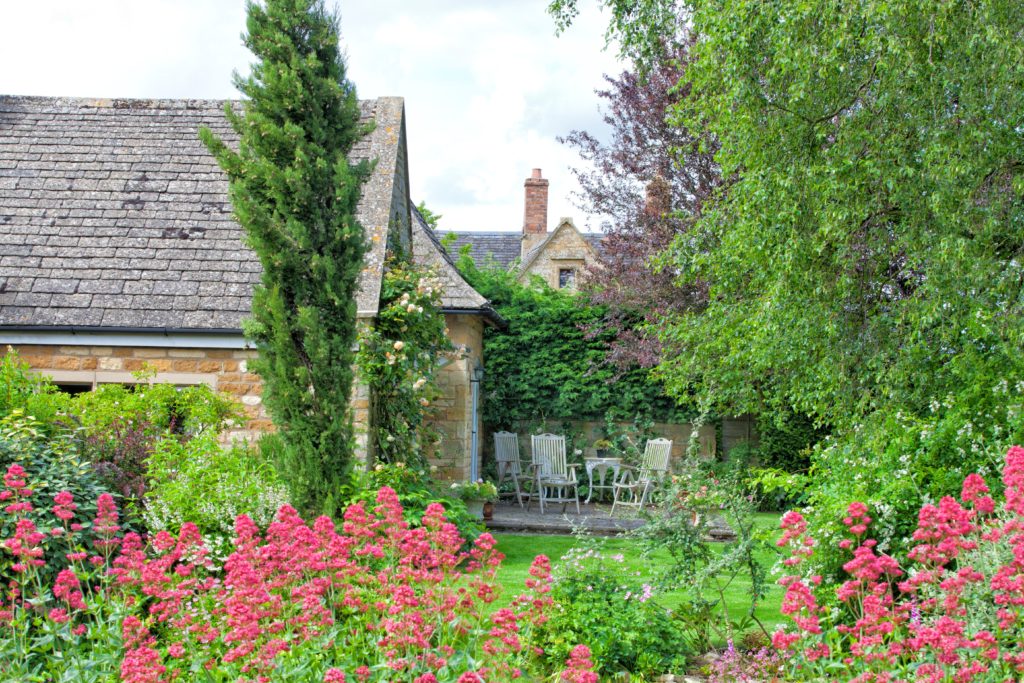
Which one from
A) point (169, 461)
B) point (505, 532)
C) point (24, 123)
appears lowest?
point (505, 532)

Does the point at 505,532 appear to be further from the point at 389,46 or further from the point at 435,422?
the point at 389,46

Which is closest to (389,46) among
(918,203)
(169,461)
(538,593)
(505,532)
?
(169,461)

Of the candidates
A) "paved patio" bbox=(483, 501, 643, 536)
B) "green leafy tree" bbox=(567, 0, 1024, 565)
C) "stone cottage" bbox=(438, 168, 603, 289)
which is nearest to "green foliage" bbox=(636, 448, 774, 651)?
"green leafy tree" bbox=(567, 0, 1024, 565)

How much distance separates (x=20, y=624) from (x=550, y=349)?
11.9 meters

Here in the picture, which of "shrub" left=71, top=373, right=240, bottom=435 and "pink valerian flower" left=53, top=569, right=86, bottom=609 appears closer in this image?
"pink valerian flower" left=53, top=569, right=86, bottom=609

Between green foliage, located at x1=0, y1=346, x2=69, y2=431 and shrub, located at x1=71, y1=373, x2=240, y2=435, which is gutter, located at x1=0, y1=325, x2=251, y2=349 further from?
green foliage, located at x1=0, y1=346, x2=69, y2=431

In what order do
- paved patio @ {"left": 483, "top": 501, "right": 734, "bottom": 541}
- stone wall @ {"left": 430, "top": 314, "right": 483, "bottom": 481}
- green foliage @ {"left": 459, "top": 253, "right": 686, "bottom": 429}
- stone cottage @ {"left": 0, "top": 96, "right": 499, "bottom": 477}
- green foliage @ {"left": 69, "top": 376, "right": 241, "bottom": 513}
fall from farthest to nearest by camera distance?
green foliage @ {"left": 459, "top": 253, "right": 686, "bottom": 429}
paved patio @ {"left": 483, "top": 501, "right": 734, "bottom": 541}
stone wall @ {"left": 430, "top": 314, "right": 483, "bottom": 481}
stone cottage @ {"left": 0, "top": 96, "right": 499, "bottom": 477}
green foliage @ {"left": 69, "top": 376, "right": 241, "bottom": 513}

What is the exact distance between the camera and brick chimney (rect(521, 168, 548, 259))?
90.1 feet

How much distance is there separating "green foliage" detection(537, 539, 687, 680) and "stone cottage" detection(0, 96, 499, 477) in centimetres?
374

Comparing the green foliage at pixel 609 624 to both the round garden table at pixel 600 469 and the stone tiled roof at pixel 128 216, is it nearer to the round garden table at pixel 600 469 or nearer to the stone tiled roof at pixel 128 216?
the stone tiled roof at pixel 128 216

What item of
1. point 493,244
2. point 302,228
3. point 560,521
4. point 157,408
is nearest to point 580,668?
point 302,228

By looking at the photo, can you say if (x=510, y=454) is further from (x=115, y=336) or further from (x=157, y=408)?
(x=157, y=408)

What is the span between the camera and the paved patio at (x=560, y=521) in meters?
11.2

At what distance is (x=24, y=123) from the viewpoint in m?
11.5
